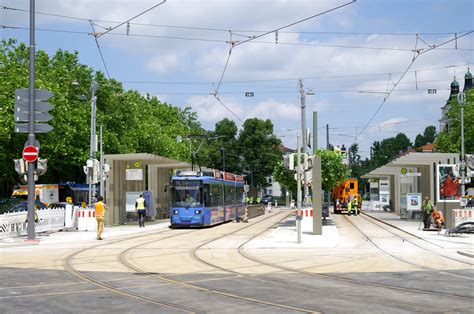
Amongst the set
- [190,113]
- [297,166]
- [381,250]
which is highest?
[190,113]

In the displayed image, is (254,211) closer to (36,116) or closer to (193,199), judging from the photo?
(193,199)

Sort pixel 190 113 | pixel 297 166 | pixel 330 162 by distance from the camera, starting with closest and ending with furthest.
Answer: pixel 297 166 < pixel 330 162 < pixel 190 113

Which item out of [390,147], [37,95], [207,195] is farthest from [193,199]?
[390,147]

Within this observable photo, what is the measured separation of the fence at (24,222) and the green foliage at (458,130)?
4628 cm

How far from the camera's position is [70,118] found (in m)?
49.5

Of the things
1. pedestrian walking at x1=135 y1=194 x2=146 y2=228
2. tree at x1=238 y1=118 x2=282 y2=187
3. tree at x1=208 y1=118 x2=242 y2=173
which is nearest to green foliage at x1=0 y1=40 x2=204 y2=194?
pedestrian walking at x1=135 y1=194 x2=146 y2=228

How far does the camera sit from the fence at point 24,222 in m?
25.7

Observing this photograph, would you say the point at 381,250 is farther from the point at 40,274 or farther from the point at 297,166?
the point at 40,274

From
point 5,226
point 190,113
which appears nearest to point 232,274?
point 5,226

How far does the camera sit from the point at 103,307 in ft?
32.8

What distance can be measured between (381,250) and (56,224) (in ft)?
53.0

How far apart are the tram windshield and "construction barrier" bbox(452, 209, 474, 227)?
468 inches

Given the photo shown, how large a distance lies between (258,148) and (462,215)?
243ft

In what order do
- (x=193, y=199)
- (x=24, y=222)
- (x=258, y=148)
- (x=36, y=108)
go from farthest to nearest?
1. (x=258, y=148)
2. (x=193, y=199)
3. (x=24, y=222)
4. (x=36, y=108)
